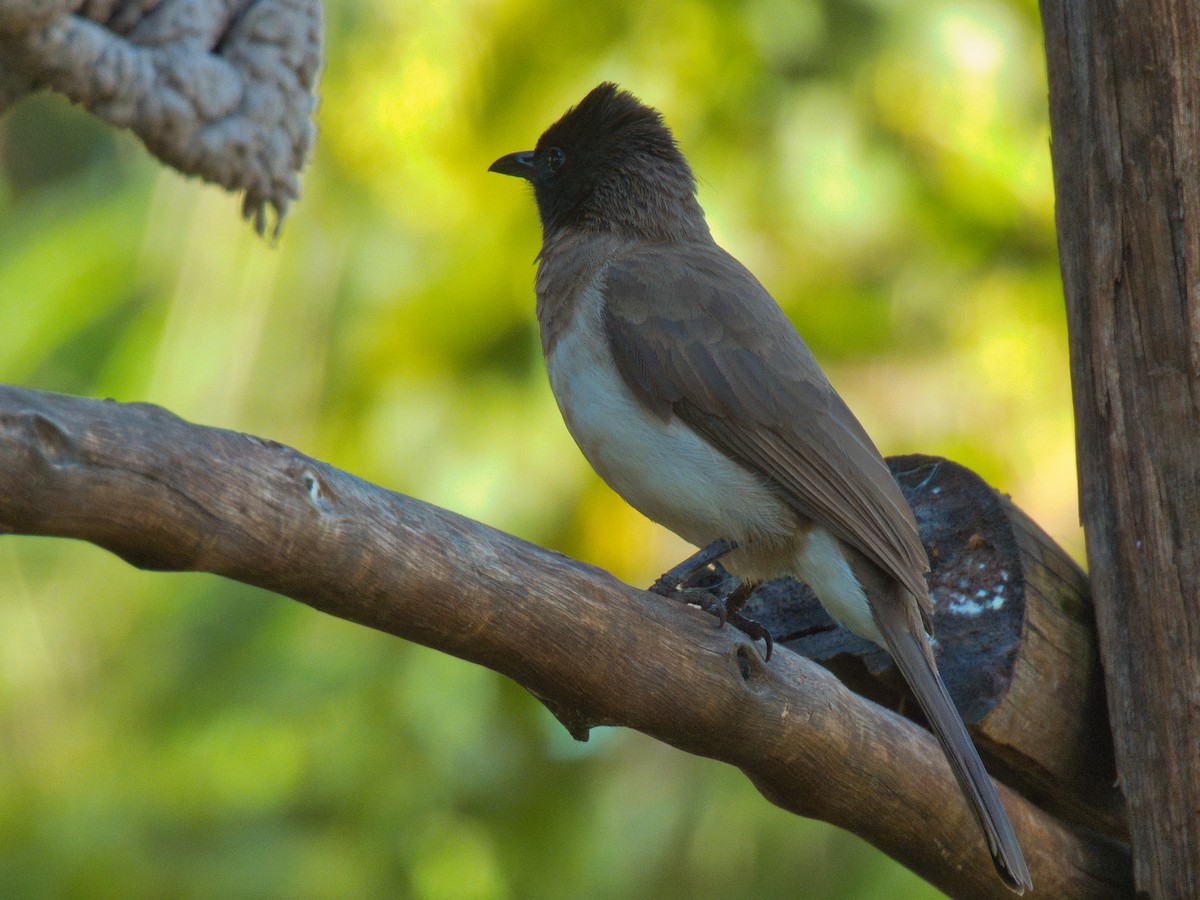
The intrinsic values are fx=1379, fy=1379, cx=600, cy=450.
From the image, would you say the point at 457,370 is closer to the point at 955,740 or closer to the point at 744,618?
the point at 744,618

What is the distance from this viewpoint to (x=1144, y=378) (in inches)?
125

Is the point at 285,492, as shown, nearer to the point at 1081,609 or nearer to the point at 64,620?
the point at 1081,609

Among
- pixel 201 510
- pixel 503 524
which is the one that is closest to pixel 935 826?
pixel 201 510

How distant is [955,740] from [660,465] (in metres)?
0.96

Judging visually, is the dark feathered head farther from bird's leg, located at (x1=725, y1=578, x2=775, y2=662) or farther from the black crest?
bird's leg, located at (x1=725, y1=578, x2=775, y2=662)

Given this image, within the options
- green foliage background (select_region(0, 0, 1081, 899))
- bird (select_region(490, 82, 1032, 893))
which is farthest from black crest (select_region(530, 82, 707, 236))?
green foliage background (select_region(0, 0, 1081, 899))

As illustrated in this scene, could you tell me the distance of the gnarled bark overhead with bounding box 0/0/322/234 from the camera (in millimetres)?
2523

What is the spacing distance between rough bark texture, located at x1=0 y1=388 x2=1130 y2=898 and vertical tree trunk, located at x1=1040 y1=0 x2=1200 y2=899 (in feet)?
1.17

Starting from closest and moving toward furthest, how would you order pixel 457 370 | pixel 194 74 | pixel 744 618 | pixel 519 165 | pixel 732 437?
pixel 194 74
pixel 744 618
pixel 732 437
pixel 519 165
pixel 457 370

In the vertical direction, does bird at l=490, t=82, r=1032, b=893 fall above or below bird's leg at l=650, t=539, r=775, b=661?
above

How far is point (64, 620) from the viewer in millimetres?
6523

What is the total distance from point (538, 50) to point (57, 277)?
8.43ft

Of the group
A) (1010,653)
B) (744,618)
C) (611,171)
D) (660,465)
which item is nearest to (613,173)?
(611,171)

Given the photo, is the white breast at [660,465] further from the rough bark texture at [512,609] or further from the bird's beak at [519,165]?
the bird's beak at [519,165]
